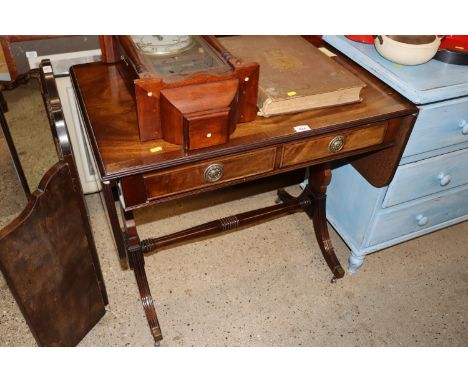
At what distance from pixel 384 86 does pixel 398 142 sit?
0.23m

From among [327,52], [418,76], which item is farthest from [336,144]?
[327,52]

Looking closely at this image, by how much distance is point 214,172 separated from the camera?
1452 millimetres

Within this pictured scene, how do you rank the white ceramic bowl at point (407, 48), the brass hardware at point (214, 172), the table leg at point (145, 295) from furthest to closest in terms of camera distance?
the table leg at point (145, 295) < the white ceramic bowl at point (407, 48) < the brass hardware at point (214, 172)

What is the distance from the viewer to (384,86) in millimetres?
1733

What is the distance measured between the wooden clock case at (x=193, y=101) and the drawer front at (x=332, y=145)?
0.77 feet

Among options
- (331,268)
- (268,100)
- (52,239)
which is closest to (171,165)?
(268,100)

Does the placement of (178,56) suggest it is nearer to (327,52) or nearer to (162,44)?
(162,44)

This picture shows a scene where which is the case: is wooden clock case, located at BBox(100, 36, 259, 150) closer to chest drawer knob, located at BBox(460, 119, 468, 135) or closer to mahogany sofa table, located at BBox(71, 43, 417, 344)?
mahogany sofa table, located at BBox(71, 43, 417, 344)

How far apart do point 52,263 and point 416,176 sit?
151cm

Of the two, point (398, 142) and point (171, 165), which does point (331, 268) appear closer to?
point (398, 142)

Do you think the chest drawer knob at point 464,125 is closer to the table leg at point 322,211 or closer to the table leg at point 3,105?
the table leg at point 322,211

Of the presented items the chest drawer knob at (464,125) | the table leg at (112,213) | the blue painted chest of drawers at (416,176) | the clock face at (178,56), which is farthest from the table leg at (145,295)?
the chest drawer knob at (464,125)

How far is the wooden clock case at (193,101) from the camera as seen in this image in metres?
1.31

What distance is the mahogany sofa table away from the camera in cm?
137
